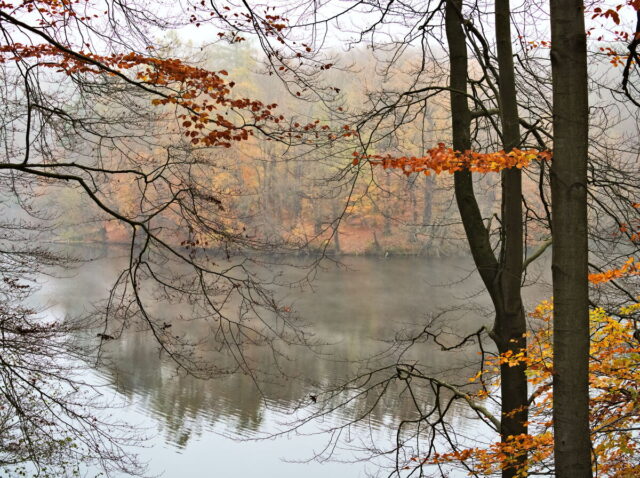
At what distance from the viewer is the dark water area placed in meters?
8.47

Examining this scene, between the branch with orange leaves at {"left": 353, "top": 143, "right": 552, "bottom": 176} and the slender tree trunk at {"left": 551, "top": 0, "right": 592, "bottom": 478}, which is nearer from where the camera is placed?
the slender tree trunk at {"left": 551, "top": 0, "right": 592, "bottom": 478}

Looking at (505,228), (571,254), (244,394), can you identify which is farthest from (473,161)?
(244,394)

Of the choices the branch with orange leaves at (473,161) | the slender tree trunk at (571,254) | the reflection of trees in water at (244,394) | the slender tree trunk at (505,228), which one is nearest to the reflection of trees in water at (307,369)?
the reflection of trees in water at (244,394)

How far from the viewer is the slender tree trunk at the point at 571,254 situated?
285 cm

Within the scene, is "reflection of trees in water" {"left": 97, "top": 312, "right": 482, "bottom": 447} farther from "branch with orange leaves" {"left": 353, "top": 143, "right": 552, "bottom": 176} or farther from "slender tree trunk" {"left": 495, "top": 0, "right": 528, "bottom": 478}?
"branch with orange leaves" {"left": 353, "top": 143, "right": 552, "bottom": 176}

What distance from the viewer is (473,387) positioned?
980cm

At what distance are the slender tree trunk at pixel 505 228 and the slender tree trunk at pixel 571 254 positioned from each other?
1.35 meters

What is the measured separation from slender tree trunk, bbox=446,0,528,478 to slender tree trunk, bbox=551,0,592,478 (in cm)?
135

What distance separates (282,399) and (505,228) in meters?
6.72

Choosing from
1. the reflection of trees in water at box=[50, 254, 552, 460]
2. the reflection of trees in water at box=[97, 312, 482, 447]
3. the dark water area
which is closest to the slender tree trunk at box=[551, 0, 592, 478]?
the dark water area

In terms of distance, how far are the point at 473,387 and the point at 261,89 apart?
2467 cm

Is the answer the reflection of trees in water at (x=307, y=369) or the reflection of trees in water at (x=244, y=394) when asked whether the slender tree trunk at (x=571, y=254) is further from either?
the reflection of trees in water at (x=244, y=394)

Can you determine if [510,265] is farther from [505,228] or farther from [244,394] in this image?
[244,394]

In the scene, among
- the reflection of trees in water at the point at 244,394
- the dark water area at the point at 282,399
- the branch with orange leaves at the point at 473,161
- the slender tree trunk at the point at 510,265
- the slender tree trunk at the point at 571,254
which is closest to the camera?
the slender tree trunk at the point at 571,254
